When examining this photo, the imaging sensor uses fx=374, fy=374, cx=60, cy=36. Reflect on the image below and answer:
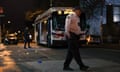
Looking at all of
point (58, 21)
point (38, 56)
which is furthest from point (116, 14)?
point (38, 56)

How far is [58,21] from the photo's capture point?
30.3m

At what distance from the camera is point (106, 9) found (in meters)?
58.3

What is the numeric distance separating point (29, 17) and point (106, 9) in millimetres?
32198

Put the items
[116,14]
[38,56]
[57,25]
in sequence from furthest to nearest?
[116,14] → [57,25] → [38,56]

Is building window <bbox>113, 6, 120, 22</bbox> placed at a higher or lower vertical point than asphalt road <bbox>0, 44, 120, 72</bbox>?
higher

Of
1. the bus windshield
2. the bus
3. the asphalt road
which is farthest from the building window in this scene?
the asphalt road

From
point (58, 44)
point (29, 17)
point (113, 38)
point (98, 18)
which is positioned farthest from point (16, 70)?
point (29, 17)

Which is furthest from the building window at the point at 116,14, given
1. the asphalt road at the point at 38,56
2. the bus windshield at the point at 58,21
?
the asphalt road at the point at 38,56

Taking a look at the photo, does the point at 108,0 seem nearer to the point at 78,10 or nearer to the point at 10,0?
the point at 10,0

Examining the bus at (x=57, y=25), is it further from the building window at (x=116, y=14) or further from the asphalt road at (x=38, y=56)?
the building window at (x=116, y=14)

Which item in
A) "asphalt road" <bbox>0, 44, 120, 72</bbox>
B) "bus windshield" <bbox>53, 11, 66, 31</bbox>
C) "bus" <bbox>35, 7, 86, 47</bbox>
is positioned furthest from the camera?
"bus windshield" <bbox>53, 11, 66, 31</bbox>

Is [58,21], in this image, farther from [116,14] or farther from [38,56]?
[116,14]

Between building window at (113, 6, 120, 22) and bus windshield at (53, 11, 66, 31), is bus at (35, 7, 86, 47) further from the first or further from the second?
building window at (113, 6, 120, 22)

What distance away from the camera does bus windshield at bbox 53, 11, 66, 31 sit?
30006 millimetres
